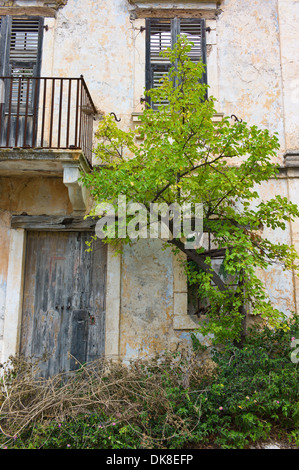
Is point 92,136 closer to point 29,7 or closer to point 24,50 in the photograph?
point 24,50

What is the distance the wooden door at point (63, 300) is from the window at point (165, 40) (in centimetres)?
256

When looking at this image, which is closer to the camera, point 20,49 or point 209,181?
point 209,181

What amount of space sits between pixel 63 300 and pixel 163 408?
236 cm

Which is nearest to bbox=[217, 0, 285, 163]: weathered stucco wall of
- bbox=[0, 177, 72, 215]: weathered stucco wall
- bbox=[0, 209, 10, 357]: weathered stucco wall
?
bbox=[0, 177, 72, 215]: weathered stucco wall

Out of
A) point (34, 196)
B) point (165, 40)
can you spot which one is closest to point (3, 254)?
point (34, 196)

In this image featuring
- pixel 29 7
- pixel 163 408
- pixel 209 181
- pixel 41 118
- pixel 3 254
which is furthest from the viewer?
pixel 29 7

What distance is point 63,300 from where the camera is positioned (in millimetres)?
6070

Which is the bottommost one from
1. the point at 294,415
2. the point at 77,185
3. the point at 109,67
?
the point at 294,415

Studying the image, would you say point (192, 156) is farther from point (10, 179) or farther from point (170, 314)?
point (10, 179)

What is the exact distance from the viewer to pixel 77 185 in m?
5.55

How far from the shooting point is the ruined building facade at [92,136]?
19.2ft
